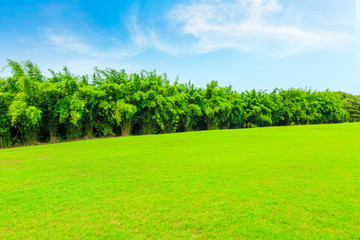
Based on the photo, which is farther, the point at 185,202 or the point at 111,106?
the point at 111,106

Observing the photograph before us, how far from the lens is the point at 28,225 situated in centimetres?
280

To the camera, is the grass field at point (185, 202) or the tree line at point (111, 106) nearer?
the grass field at point (185, 202)

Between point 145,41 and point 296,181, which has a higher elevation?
point 145,41

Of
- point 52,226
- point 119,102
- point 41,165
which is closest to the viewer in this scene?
point 52,226

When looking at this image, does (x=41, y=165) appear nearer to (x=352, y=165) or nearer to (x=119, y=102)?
(x=352, y=165)

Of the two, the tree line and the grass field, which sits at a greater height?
the tree line

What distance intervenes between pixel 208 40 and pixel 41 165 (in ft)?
59.5

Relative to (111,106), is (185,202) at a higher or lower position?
lower

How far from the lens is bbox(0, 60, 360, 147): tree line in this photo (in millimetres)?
13508

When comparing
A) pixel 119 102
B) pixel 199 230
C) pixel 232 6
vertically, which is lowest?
pixel 199 230

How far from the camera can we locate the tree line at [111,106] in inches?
532

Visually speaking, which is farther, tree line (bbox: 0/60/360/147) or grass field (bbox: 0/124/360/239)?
tree line (bbox: 0/60/360/147)

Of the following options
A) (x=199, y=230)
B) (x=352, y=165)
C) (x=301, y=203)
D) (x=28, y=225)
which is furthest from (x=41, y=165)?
(x=352, y=165)

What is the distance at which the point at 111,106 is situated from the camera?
1738cm
